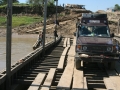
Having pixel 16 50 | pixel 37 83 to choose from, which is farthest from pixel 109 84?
pixel 16 50

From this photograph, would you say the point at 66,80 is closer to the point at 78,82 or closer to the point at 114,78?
the point at 78,82

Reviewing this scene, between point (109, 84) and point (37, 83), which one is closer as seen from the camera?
point (37, 83)

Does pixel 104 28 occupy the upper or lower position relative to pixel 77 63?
upper

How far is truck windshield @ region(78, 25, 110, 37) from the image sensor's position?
12.2 metres

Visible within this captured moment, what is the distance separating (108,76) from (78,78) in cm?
153

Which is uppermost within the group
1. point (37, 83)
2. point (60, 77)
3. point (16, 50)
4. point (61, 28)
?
point (61, 28)

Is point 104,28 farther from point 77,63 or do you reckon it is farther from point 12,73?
point 12,73

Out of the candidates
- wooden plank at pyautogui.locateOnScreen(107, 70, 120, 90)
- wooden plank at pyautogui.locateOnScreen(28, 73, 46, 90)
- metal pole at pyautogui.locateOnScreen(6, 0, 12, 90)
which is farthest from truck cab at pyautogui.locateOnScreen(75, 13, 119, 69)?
metal pole at pyautogui.locateOnScreen(6, 0, 12, 90)

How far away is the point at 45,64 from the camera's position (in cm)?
1284

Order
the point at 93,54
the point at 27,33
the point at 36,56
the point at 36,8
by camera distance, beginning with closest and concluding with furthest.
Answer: the point at 93,54, the point at 36,56, the point at 27,33, the point at 36,8

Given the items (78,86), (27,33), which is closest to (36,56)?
(78,86)

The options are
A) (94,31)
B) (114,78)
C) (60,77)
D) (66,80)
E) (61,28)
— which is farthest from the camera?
(61,28)

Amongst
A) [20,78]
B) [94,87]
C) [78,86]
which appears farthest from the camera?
[20,78]

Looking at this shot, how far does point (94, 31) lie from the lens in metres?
12.3
